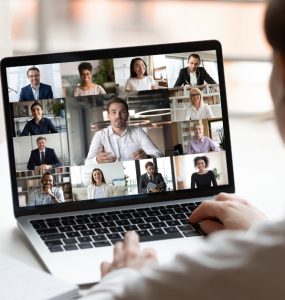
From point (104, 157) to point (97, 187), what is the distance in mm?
56

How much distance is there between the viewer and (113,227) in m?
1.34

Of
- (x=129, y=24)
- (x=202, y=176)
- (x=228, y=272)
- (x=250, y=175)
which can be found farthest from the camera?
(x=129, y=24)

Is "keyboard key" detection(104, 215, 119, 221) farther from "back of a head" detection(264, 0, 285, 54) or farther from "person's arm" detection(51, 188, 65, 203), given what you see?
"back of a head" detection(264, 0, 285, 54)

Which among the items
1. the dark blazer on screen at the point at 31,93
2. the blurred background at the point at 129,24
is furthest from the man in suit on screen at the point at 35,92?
the blurred background at the point at 129,24

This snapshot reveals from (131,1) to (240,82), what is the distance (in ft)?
2.59

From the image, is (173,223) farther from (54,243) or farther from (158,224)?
(54,243)

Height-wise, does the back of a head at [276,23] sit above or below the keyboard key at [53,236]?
above

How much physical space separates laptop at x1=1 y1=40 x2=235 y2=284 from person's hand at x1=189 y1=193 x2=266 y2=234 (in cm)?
Answer: 7

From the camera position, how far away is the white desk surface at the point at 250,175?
134 cm

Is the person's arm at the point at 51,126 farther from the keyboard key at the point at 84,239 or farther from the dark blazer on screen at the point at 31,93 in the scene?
the keyboard key at the point at 84,239

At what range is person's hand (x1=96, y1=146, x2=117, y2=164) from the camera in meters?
1.44

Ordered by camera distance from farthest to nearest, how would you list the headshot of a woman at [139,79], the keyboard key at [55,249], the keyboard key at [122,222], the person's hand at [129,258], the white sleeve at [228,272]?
1. the headshot of a woman at [139,79]
2. the keyboard key at [122,222]
3. the keyboard key at [55,249]
4. the person's hand at [129,258]
5. the white sleeve at [228,272]

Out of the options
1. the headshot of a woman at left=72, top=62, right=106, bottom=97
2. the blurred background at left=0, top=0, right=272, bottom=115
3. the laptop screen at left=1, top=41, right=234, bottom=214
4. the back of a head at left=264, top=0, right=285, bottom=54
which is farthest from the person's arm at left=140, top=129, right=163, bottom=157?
the blurred background at left=0, top=0, right=272, bottom=115

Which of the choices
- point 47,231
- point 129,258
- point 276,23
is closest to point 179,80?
point 47,231
